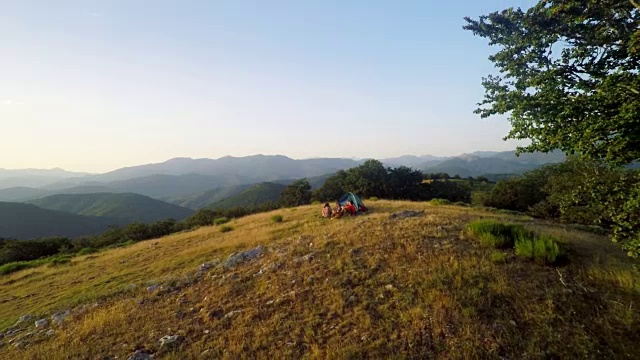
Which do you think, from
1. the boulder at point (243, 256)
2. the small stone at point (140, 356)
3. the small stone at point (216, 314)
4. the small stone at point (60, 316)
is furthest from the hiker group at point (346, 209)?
the small stone at point (140, 356)

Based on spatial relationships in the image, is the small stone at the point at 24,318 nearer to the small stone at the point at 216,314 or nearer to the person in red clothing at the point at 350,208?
the small stone at the point at 216,314

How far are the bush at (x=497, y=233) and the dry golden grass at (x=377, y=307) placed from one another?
1.52ft

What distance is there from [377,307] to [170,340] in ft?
18.4

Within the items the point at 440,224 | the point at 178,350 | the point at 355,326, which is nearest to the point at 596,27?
the point at 440,224

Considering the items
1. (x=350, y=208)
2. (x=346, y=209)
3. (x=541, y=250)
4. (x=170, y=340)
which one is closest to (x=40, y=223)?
(x=346, y=209)

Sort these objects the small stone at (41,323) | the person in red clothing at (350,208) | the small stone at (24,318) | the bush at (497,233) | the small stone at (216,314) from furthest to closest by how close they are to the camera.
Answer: the person in red clothing at (350,208) < the small stone at (24,318) < the small stone at (41,323) < the bush at (497,233) < the small stone at (216,314)

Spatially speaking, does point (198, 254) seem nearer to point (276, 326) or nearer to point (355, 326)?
point (276, 326)

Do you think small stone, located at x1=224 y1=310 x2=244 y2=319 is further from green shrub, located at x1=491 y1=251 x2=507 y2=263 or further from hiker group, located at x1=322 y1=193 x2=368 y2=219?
hiker group, located at x1=322 y1=193 x2=368 y2=219

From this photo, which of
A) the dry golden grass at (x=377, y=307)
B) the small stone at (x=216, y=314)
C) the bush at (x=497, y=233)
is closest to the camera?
the dry golden grass at (x=377, y=307)

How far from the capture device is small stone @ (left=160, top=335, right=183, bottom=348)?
835 centimetres

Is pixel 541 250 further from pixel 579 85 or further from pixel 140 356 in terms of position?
pixel 140 356

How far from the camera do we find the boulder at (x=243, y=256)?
47.4ft

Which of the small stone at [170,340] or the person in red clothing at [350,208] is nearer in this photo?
the small stone at [170,340]

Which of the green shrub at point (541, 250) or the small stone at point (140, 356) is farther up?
the green shrub at point (541, 250)
